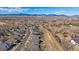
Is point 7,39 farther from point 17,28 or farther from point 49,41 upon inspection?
point 49,41

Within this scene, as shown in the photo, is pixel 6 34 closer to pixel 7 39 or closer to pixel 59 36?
pixel 7 39
